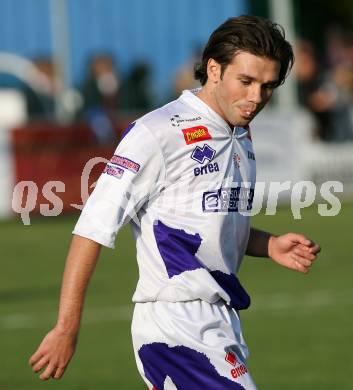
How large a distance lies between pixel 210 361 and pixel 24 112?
18.6 meters

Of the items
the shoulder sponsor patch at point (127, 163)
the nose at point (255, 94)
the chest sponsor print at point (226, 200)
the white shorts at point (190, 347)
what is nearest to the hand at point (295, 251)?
the chest sponsor print at point (226, 200)

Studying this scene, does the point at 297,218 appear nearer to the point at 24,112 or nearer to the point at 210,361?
the point at 24,112

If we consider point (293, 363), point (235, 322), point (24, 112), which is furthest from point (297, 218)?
point (235, 322)

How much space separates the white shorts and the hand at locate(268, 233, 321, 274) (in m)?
0.49

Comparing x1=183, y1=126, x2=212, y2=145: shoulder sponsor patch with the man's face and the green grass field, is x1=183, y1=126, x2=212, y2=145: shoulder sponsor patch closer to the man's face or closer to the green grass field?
the man's face

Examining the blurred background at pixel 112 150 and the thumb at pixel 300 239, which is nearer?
the thumb at pixel 300 239

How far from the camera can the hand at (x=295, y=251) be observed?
19.3 feet

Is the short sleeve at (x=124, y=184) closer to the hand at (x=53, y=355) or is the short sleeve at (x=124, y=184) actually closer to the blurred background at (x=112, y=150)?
the hand at (x=53, y=355)

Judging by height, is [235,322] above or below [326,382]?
above

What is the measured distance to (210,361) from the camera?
542cm

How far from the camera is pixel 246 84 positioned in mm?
5461

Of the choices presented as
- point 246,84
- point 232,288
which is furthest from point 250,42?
point 232,288

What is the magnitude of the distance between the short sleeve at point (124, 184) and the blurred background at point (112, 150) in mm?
2656

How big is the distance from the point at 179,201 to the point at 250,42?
0.69m
